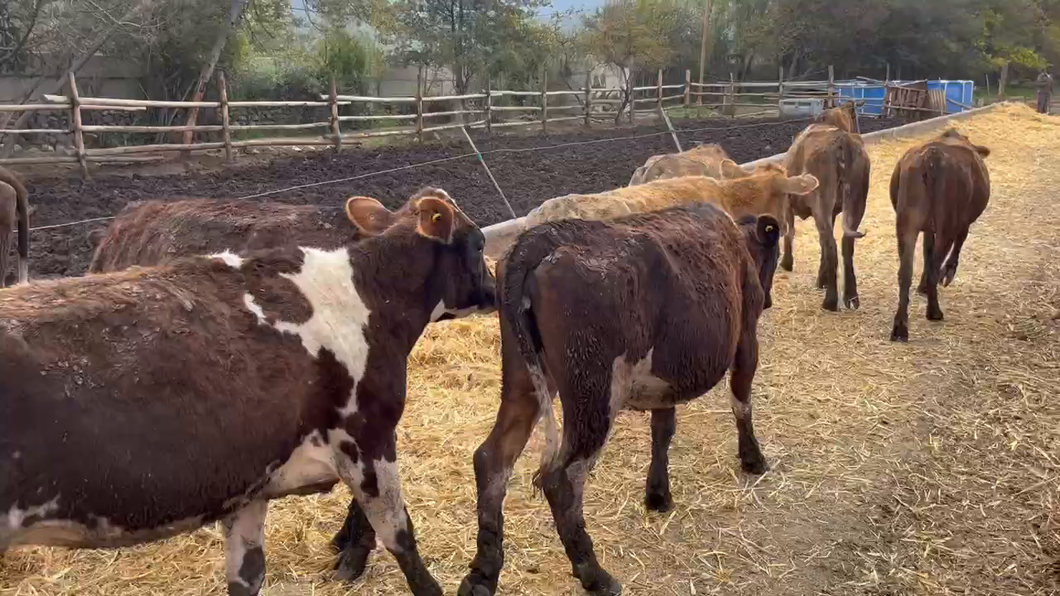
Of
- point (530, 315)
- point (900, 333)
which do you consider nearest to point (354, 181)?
point (900, 333)

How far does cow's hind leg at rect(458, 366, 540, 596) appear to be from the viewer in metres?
3.74

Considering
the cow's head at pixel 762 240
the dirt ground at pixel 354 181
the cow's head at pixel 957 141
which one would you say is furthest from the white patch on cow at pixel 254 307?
the cow's head at pixel 957 141

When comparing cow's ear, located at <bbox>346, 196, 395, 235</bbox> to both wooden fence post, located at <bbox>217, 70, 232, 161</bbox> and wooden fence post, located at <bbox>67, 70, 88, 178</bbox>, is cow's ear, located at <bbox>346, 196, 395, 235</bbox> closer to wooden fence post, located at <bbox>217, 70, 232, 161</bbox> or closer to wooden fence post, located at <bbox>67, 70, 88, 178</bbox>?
wooden fence post, located at <bbox>67, 70, 88, 178</bbox>

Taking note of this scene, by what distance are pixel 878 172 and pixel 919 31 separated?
30810 millimetres

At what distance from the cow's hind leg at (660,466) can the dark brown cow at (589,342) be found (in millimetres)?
296

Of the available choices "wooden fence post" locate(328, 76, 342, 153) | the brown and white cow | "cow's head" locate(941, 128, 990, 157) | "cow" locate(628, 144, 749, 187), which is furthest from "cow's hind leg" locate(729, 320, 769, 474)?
"wooden fence post" locate(328, 76, 342, 153)

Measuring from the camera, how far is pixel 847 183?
8.50 metres

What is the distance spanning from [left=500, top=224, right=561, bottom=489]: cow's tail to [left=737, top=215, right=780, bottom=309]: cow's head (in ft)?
5.91

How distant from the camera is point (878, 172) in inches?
641

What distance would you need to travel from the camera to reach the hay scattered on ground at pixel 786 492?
154 inches

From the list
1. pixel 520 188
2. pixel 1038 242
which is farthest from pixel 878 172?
pixel 520 188

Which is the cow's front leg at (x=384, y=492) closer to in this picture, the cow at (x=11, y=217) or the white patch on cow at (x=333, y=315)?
the white patch on cow at (x=333, y=315)

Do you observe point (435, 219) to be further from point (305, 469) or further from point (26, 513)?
point (26, 513)

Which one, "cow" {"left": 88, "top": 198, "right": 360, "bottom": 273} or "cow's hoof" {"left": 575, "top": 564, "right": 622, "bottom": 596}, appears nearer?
"cow's hoof" {"left": 575, "top": 564, "right": 622, "bottom": 596}
